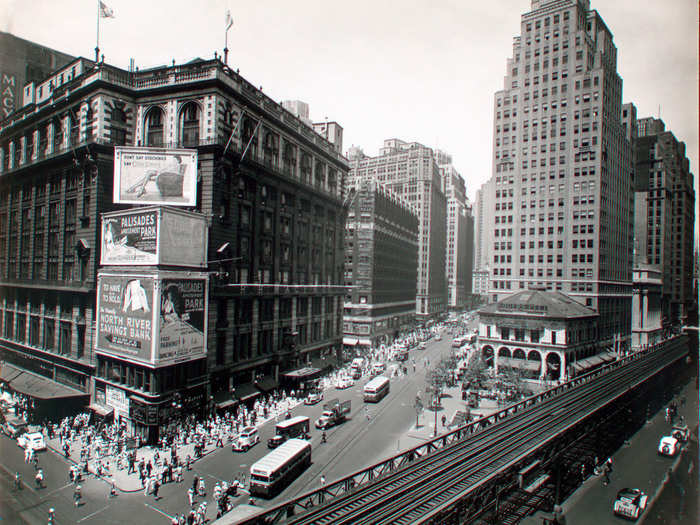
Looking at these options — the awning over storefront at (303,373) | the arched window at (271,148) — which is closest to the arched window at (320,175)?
the arched window at (271,148)

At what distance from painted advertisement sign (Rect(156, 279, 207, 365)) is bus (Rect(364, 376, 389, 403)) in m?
21.9

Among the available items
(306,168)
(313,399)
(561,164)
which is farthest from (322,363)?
(561,164)

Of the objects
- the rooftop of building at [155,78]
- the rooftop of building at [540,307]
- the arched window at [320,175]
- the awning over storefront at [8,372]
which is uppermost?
the rooftop of building at [155,78]

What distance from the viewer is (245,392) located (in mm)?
48812

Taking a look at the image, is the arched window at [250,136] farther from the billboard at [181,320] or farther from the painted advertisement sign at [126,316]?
the painted advertisement sign at [126,316]

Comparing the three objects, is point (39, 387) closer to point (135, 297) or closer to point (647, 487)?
point (135, 297)

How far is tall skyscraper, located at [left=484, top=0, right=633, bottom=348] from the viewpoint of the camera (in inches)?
3327

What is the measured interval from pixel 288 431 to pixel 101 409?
1990 centimetres

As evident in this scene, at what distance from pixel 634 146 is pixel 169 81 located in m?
110

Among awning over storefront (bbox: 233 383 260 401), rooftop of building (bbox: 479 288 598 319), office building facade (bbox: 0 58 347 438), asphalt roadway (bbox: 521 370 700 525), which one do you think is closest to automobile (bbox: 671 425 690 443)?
asphalt roadway (bbox: 521 370 700 525)

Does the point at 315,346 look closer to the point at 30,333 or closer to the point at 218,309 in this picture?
the point at 218,309

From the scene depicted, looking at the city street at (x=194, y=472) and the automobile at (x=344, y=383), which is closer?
the city street at (x=194, y=472)

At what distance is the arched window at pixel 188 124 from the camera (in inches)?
1805

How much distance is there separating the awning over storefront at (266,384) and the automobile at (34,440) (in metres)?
21.5
